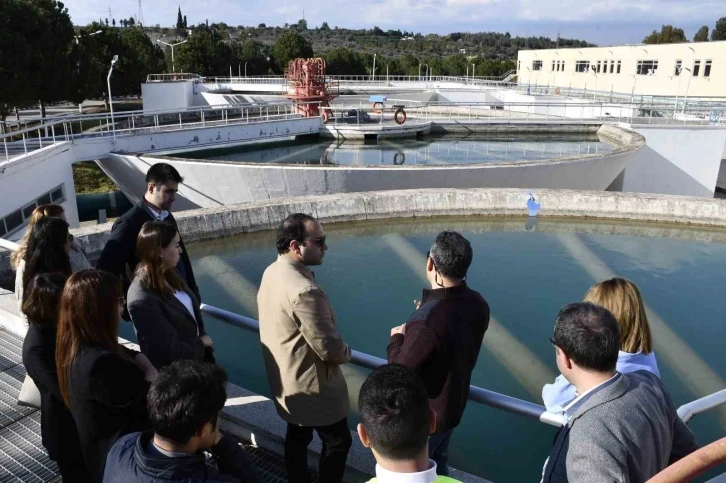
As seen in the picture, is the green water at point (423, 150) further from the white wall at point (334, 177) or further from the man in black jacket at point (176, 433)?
the man in black jacket at point (176, 433)

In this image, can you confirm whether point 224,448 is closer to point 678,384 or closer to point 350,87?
point 678,384

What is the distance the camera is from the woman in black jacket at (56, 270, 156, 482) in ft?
6.77

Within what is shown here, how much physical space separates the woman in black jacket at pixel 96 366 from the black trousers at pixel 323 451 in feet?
2.46

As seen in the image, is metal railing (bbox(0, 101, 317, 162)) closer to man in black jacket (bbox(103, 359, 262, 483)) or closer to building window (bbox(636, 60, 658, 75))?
man in black jacket (bbox(103, 359, 262, 483))

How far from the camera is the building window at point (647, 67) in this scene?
119 feet

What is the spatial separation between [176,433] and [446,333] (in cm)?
107

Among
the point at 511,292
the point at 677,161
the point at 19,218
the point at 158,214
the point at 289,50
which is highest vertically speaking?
the point at 289,50

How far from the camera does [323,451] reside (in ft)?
8.63

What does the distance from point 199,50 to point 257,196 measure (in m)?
44.4

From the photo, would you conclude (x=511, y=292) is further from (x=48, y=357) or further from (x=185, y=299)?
(x=48, y=357)

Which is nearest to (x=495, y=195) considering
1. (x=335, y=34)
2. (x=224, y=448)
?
(x=224, y=448)

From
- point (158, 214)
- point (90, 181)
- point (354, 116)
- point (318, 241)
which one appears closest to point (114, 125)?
point (90, 181)

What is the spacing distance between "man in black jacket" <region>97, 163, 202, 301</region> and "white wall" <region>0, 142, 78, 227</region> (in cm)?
860

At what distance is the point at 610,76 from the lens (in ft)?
133
